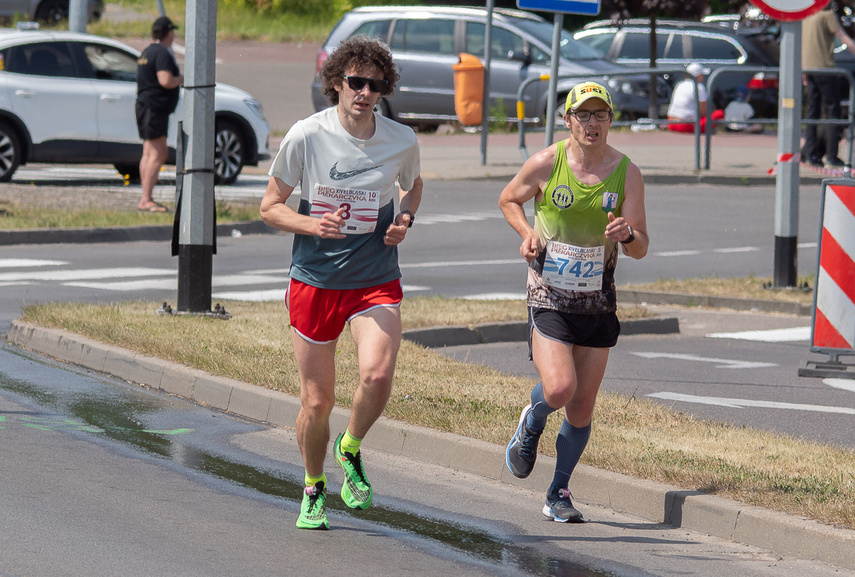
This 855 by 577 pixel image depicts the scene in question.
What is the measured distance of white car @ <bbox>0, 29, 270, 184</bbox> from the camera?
720 inches

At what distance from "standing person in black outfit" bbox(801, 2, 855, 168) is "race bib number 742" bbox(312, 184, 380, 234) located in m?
15.0

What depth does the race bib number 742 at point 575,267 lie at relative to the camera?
6012mm

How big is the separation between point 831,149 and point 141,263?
11.0 meters

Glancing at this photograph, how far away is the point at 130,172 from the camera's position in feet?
67.2

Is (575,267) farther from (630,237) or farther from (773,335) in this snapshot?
(773,335)

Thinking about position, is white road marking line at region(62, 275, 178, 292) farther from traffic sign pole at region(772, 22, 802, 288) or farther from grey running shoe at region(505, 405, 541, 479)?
grey running shoe at region(505, 405, 541, 479)

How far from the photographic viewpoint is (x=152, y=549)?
5402 millimetres

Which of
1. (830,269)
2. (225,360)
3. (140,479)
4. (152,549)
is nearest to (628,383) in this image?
(830,269)

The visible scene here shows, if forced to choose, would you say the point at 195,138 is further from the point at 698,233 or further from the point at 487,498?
the point at 698,233

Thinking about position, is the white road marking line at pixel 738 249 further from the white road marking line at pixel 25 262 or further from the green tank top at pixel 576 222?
the green tank top at pixel 576 222

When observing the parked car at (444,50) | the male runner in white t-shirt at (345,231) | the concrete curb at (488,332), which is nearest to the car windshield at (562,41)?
the parked car at (444,50)

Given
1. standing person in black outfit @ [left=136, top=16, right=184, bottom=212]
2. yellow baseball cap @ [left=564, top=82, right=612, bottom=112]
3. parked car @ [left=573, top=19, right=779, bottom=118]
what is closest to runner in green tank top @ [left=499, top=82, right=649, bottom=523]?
yellow baseball cap @ [left=564, top=82, right=612, bottom=112]

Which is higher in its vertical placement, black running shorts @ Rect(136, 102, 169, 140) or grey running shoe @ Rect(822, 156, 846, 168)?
black running shorts @ Rect(136, 102, 169, 140)

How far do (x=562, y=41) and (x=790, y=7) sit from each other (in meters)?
15.1
